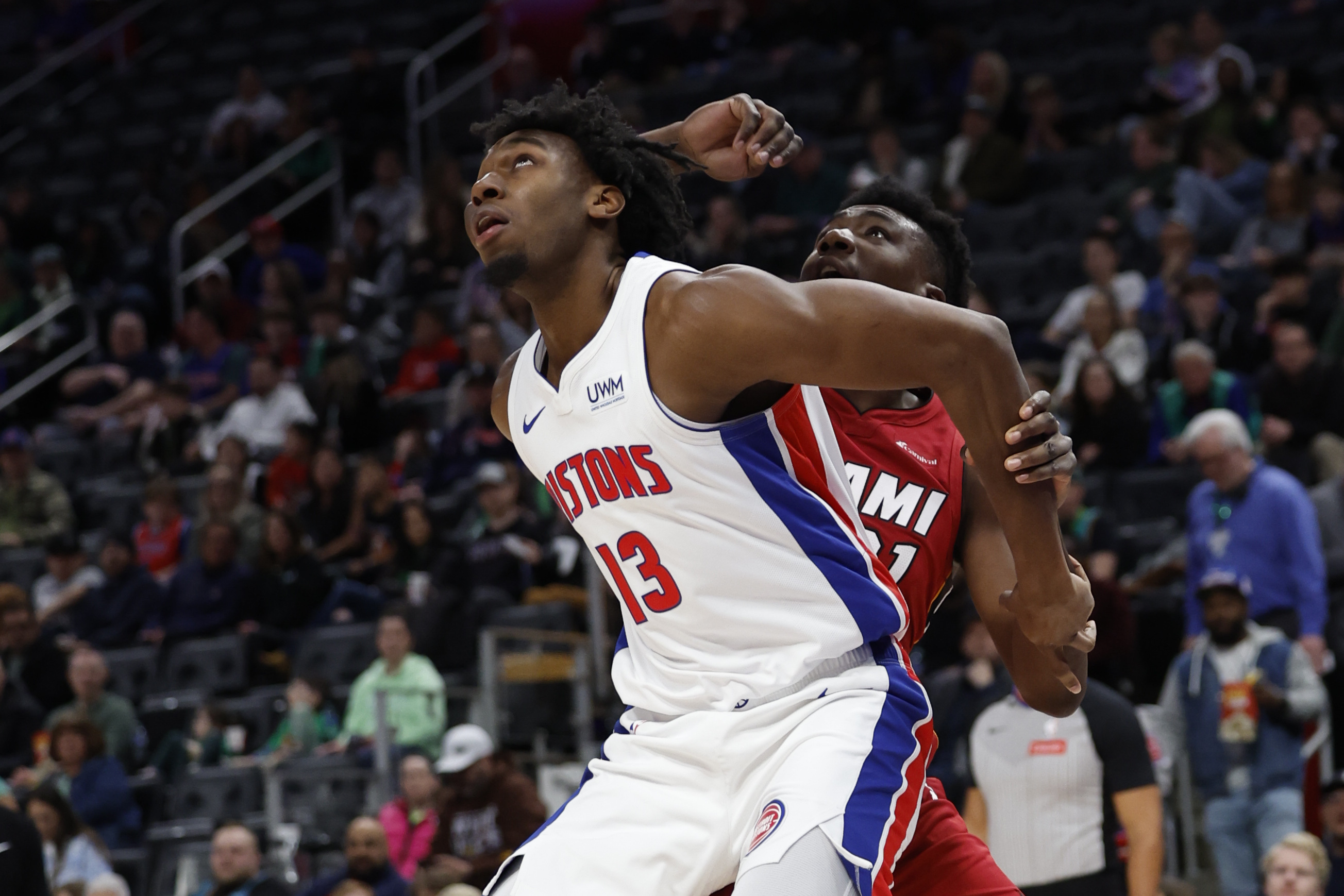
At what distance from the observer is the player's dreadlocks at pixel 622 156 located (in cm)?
364

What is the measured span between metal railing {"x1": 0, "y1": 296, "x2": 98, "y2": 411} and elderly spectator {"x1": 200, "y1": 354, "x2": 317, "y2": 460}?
2.84m

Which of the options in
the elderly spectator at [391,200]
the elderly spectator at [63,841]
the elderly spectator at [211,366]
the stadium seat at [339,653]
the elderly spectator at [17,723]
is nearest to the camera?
the elderly spectator at [63,841]

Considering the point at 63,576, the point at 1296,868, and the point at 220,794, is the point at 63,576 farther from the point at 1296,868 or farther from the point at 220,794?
the point at 1296,868

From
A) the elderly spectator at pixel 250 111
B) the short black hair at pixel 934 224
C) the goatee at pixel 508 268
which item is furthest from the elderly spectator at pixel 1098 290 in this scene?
the elderly spectator at pixel 250 111

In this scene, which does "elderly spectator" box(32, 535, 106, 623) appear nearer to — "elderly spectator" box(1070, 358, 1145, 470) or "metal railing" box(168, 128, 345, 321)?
"metal railing" box(168, 128, 345, 321)

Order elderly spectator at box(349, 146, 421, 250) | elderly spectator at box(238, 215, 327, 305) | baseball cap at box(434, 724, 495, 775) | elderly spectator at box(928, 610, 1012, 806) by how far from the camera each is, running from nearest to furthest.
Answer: elderly spectator at box(928, 610, 1012, 806) → baseball cap at box(434, 724, 495, 775) → elderly spectator at box(238, 215, 327, 305) → elderly spectator at box(349, 146, 421, 250)

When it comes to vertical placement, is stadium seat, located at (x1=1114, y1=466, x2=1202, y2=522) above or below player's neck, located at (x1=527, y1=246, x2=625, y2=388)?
below

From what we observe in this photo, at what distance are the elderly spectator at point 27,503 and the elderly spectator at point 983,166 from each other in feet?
23.8

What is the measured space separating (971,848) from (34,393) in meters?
14.0

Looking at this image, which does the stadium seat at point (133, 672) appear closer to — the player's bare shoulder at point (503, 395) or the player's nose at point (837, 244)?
the player's bare shoulder at point (503, 395)

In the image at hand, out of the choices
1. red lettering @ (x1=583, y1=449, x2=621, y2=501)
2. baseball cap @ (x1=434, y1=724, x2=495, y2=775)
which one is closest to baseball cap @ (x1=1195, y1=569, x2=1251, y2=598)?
baseball cap @ (x1=434, y1=724, x2=495, y2=775)

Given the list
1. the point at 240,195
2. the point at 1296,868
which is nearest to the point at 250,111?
the point at 240,195

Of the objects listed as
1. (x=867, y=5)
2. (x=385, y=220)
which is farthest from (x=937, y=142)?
(x=385, y=220)

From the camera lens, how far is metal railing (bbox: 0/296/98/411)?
15852 mm
